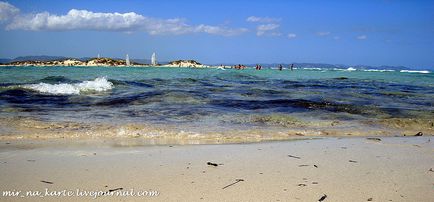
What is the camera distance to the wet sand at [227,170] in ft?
8.98

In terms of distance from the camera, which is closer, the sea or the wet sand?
the wet sand

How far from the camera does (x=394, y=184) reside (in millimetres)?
2967

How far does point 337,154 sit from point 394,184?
1190 millimetres

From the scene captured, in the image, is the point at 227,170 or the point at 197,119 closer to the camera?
the point at 227,170

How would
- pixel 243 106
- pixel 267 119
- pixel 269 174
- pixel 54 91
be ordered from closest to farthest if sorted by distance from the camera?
pixel 269 174 < pixel 267 119 < pixel 243 106 < pixel 54 91

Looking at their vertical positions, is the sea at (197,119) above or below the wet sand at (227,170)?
below

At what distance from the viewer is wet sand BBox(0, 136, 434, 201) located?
2736 millimetres

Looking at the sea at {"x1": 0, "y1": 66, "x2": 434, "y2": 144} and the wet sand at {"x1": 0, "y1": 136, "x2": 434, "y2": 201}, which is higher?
the wet sand at {"x1": 0, "y1": 136, "x2": 434, "y2": 201}

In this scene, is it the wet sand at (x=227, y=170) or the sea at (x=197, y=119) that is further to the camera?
the sea at (x=197, y=119)

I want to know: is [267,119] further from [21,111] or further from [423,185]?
[21,111]

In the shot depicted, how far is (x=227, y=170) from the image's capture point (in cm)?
336

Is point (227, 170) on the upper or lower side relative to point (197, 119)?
upper

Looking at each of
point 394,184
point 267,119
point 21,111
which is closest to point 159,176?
point 394,184

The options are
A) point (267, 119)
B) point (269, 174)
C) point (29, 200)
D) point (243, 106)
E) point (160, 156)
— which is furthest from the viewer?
point (243, 106)
